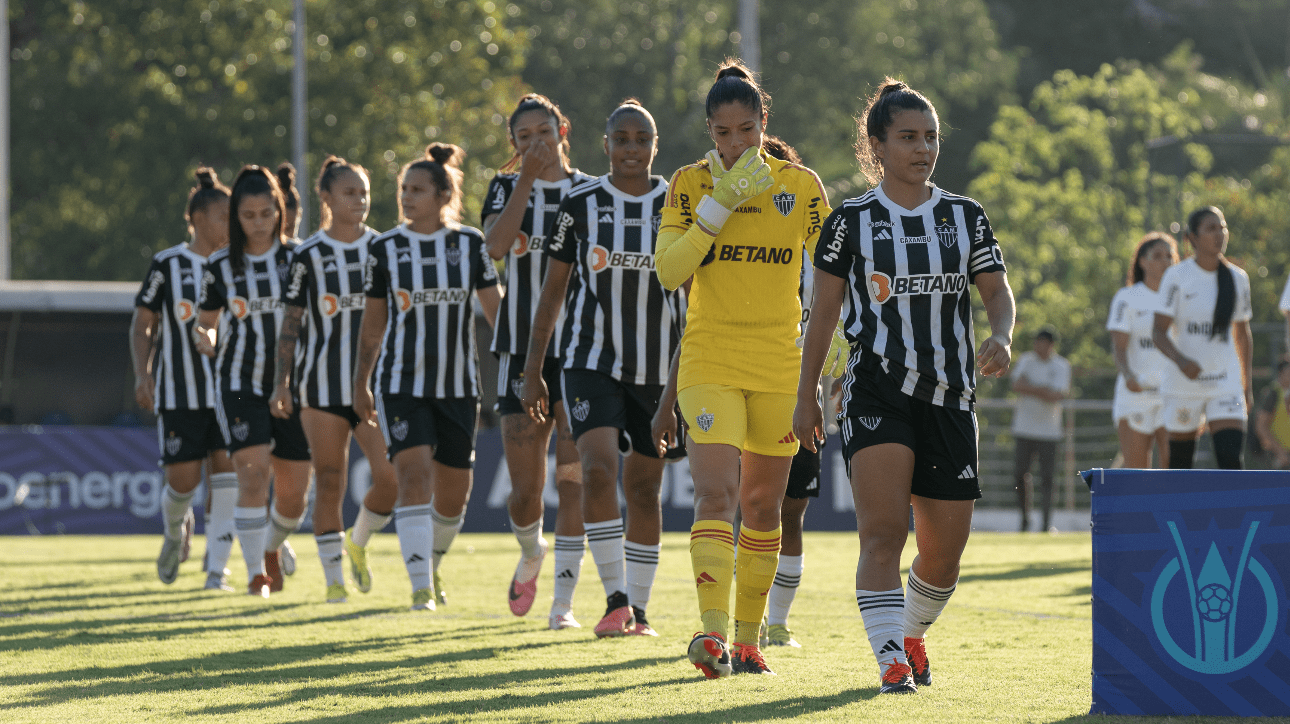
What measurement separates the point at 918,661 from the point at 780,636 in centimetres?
144

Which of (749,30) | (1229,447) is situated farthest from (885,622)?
(749,30)

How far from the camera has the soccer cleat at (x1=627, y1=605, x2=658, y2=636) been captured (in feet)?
24.5

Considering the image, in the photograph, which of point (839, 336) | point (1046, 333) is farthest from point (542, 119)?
point (1046, 333)

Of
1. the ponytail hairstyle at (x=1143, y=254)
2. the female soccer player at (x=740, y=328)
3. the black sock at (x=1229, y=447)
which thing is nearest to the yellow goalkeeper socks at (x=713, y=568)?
the female soccer player at (x=740, y=328)

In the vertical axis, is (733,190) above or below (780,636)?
above

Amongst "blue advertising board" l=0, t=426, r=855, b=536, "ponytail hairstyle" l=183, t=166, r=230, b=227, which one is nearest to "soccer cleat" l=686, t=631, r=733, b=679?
"ponytail hairstyle" l=183, t=166, r=230, b=227

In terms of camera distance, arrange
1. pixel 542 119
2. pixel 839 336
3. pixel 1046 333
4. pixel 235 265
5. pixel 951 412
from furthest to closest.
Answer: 1. pixel 1046 333
2. pixel 235 265
3. pixel 542 119
4. pixel 839 336
5. pixel 951 412

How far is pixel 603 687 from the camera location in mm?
5828

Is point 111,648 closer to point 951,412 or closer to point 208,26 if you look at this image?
point 951,412

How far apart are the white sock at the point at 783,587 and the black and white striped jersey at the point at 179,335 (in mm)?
4538

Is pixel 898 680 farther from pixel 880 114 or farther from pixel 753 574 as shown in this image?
pixel 880 114

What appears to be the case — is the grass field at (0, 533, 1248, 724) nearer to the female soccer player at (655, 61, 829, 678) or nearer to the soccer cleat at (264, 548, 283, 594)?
the soccer cleat at (264, 548, 283, 594)

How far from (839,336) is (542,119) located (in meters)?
Result: 2.13

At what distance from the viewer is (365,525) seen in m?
9.77
